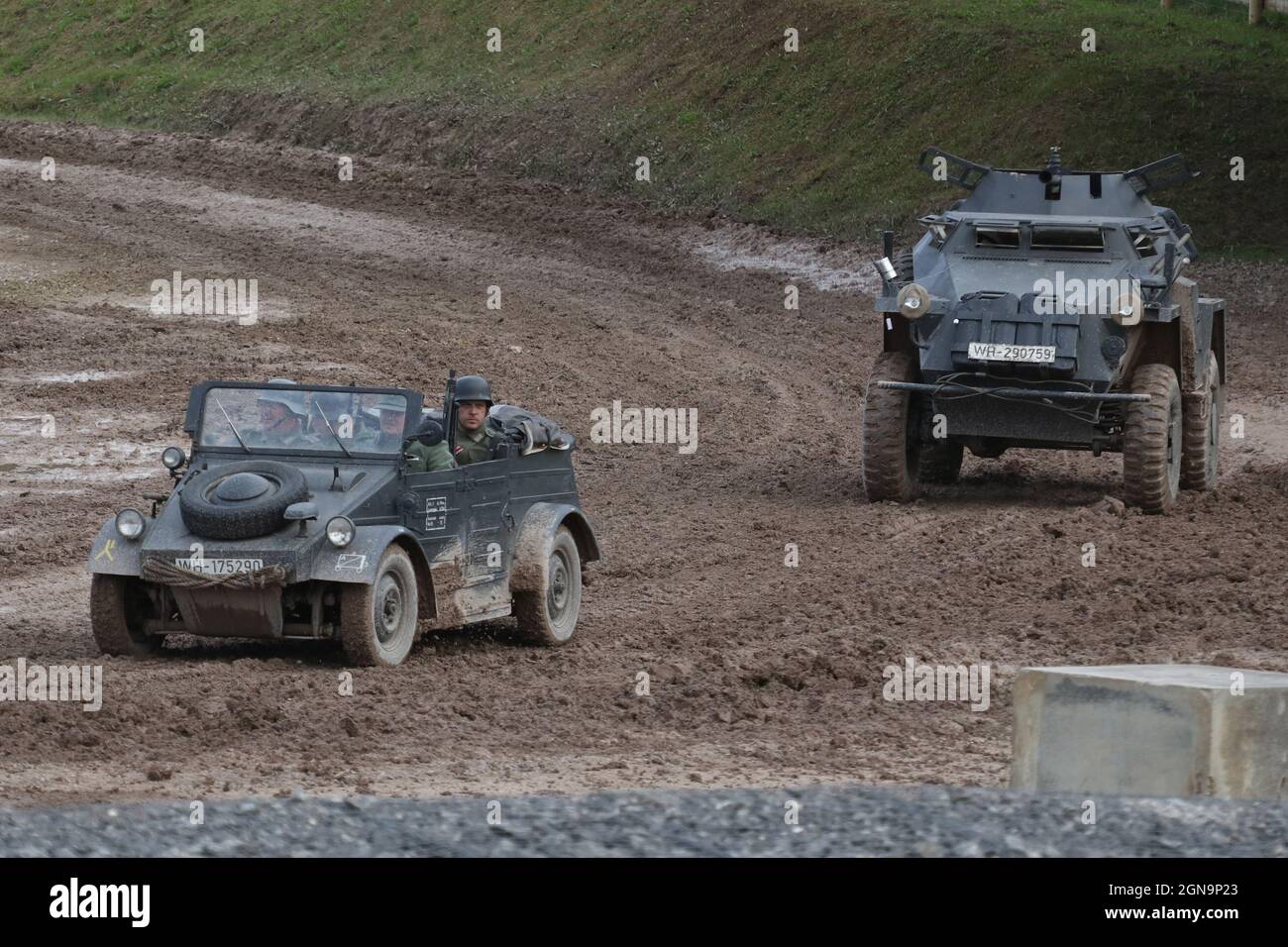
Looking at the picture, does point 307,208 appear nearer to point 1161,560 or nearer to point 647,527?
point 647,527

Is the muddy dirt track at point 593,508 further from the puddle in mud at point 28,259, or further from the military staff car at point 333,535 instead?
the military staff car at point 333,535

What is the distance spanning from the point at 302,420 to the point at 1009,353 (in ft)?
19.5

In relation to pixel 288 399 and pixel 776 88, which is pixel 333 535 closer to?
pixel 288 399

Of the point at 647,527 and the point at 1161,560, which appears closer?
the point at 1161,560

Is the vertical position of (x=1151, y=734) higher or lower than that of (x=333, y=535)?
lower

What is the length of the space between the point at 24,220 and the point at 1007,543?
1573cm

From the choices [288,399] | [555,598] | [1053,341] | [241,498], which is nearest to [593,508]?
[1053,341]

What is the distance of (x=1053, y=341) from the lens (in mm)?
14742

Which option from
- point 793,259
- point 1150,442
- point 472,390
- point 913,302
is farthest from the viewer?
point 793,259

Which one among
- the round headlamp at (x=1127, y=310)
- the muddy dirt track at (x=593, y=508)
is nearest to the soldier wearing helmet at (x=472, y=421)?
the muddy dirt track at (x=593, y=508)

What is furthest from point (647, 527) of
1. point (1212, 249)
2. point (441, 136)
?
point (441, 136)

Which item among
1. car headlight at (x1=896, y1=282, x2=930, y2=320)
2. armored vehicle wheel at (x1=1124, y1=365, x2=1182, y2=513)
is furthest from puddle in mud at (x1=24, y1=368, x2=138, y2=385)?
armored vehicle wheel at (x1=1124, y1=365, x2=1182, y2=513)

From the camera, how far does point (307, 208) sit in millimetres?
27484
